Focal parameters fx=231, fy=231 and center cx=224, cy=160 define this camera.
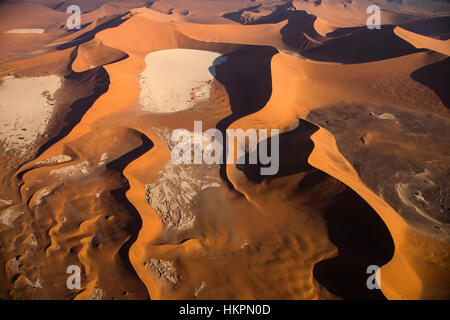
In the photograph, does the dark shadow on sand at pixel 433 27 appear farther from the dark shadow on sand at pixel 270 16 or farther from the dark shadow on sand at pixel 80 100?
the dark shadow on sand at pixel 80 100

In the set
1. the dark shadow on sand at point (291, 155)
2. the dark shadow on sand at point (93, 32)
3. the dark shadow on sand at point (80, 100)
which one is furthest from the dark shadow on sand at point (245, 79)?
the dark shadow on sand at point (93, 32)

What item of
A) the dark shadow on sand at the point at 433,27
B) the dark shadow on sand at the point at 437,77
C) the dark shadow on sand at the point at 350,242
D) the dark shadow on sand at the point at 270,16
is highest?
the dark shadow on sand at the point at 270,16

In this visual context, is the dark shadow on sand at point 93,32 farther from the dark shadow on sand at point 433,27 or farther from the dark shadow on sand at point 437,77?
the dark shadow on sand at point 433,27

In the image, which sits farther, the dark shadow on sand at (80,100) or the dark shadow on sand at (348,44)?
the dark shadow on sand at (348,44)

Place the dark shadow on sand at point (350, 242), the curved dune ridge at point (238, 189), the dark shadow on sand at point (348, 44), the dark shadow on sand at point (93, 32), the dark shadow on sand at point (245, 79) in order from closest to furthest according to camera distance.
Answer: the dark shadow on sand at point (350, 242) < the curved dune ridge at point (238, 189) < the dark shadow on sand at point (245, 79) < the dark shadow on sand at point (348, 44) < the dark shadow on sand at point (93, 32)

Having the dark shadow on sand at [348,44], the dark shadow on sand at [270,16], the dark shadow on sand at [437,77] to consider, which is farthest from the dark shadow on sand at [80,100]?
the dark shadow on sand at [270,16]

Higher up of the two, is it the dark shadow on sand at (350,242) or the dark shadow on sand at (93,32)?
the dark shadow on sand at (93,32)

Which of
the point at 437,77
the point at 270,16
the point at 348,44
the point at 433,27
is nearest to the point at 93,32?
the point at 270,16

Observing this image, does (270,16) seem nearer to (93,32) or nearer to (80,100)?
(93,32)

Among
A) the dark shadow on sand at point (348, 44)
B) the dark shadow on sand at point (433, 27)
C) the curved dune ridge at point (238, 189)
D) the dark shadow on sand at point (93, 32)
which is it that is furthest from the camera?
the dark shadow on sand at point (433, 27)

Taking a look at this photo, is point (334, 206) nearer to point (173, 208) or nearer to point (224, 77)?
point (173, 208)
